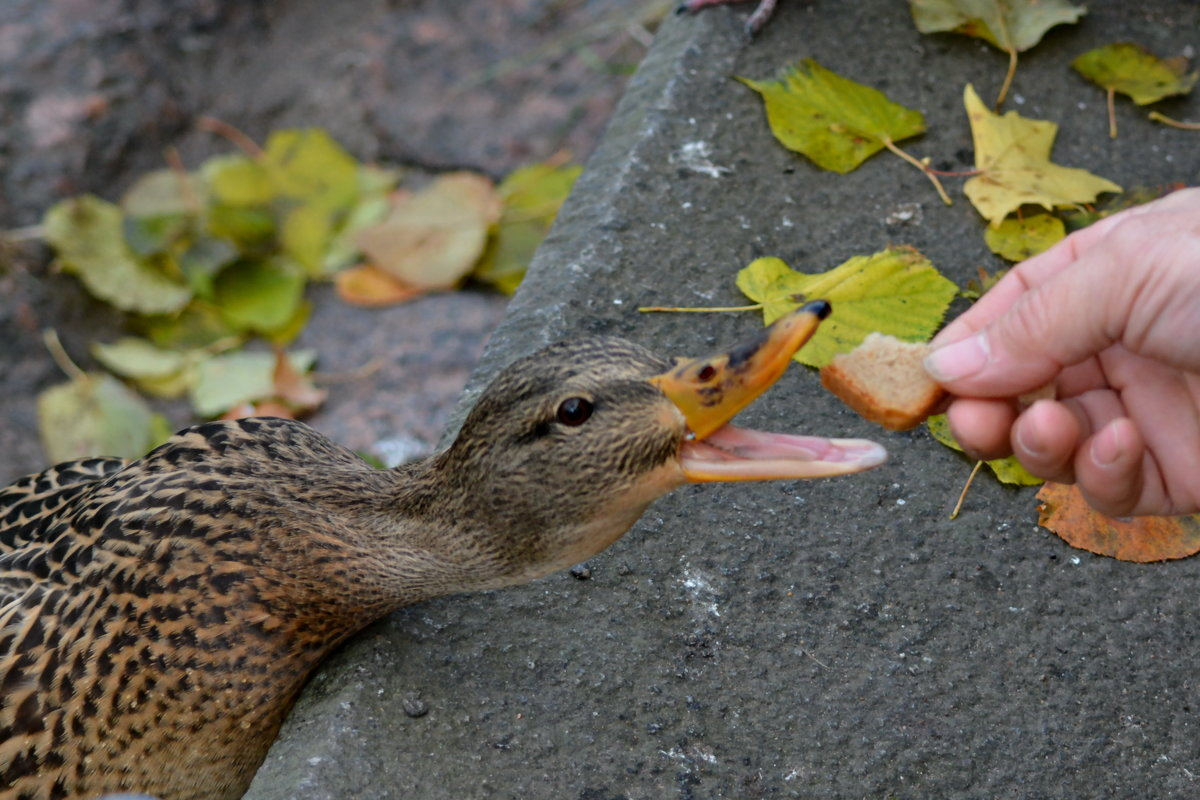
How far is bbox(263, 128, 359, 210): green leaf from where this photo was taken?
4.95m

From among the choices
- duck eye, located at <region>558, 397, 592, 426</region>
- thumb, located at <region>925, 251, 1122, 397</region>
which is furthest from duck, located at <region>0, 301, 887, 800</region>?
thumb, located at <region>925, 251, 1122, 397</region>

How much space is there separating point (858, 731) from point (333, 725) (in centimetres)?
98

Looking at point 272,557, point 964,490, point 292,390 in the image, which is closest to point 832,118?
point 964,490

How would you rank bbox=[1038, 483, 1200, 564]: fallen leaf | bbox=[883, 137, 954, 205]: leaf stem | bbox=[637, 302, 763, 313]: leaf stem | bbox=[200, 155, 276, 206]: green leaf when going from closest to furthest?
bbox=[1038, 483, 1200, 564]: fallen leaf, bbox=[637, 302, 763, 313]: leaf stem, bbox=[883, 137, 954, 205]: leaf stem, bbox=[200, 155, 276, 206]: green leaf

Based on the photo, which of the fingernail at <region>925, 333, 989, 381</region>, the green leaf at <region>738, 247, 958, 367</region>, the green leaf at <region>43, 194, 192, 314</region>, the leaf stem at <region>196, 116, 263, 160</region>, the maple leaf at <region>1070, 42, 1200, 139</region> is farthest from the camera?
the leaf stem at <region>196, 116, 263, 160</region>

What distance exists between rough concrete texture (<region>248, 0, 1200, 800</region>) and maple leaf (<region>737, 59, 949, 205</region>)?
27cm

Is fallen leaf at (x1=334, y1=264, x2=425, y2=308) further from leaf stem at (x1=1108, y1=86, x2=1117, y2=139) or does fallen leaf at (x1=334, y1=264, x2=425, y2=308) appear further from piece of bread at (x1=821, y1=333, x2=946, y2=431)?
piece of bread at (x1=821, y1=333, x2=946, y2=431)

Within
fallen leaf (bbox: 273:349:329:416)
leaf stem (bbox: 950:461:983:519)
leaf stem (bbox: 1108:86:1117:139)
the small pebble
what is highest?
leaf stem (bbox: 1108:86:1117:139)

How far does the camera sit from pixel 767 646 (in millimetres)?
2383

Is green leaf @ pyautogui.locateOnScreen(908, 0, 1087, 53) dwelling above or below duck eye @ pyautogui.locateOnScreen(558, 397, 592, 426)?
below

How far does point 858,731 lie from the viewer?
2.25 m

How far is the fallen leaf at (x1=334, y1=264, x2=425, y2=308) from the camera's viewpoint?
4.65 m

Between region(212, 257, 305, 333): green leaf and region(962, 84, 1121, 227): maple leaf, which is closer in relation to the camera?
region(962, 84, 1121, 227): maple leaf

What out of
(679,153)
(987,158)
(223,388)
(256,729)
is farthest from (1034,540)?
(223,388)
